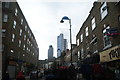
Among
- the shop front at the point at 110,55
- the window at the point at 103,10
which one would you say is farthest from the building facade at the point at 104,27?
the shop front at the point at 110,55

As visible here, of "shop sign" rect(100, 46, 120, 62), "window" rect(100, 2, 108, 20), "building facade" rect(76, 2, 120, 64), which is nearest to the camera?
"shop sign" rect(100, 46, 120, 62)

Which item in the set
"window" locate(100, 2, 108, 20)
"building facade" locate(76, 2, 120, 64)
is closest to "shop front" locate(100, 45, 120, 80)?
"building facade" locate(76, 2, 120, 64)

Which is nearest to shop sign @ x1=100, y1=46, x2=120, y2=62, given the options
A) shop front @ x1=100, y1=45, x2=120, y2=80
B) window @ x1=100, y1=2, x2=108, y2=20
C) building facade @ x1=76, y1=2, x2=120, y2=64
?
shop front @ x1=100, y1=45, x2=120, y2=80

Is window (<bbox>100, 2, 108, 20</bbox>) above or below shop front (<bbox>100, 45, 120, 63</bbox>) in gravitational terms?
above

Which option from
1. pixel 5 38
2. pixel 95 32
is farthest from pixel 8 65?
pixel 95 32

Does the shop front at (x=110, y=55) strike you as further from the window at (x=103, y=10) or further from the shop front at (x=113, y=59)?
the window at (x=103, y=10)

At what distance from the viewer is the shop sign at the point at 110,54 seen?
16203 mm

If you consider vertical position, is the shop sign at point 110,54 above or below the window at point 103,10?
below

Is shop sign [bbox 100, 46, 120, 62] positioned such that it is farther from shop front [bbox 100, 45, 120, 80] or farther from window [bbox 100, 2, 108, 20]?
window [bbox 100, 2, 108, 20]

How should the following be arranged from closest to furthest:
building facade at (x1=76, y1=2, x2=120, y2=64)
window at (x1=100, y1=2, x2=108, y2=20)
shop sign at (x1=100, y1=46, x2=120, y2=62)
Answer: shop sign at (x1=100, y1=46, x2=120, y2=62)
building facade at (x1=76, y1=2, x2=120, y2=64)
window at (x1=100, y1=2, x2=108, y2=20)

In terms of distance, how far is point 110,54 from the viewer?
17703 millimetres

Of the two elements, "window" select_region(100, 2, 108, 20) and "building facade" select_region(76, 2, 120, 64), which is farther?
"window" select_region(100, 2, 108, 20)

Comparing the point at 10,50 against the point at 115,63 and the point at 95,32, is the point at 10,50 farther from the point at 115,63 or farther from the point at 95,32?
the point at 115,63

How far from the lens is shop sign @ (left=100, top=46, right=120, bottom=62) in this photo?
16203mm
